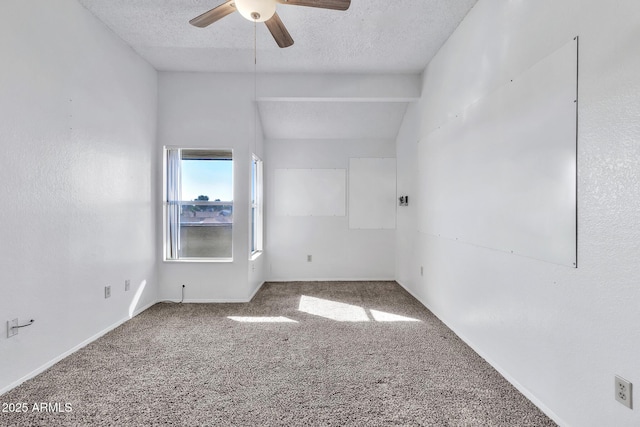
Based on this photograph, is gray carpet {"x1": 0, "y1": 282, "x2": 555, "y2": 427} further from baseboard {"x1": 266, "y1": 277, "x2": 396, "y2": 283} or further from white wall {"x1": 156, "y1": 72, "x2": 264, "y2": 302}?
baseboard {"x1": 266, "y1": 277, "x2": 396, "y2": 283}

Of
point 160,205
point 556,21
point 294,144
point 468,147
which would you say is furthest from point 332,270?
point 556,21

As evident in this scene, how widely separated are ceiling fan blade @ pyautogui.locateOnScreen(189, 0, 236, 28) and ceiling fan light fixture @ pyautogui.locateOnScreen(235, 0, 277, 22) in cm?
8

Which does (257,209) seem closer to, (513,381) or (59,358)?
(59,358)

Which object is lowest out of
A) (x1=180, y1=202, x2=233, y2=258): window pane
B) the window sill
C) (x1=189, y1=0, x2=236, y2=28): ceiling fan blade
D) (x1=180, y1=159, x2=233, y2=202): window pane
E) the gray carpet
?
the gray carpet

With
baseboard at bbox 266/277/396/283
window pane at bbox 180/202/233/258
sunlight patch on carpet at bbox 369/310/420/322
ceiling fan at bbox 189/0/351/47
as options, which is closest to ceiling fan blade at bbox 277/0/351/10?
ceiling fan at bbox 189/0/351/47

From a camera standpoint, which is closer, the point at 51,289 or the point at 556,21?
the point at 556,21

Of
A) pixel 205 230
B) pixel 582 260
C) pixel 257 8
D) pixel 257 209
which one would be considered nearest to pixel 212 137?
pixel 205 230

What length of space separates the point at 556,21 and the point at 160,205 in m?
3.99

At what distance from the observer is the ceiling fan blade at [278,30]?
87.6 inches

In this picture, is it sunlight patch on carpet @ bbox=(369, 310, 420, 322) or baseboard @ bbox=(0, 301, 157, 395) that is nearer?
baseboard @ bbox=(0, 301, 157, 395)

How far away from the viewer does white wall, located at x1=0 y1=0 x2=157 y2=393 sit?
6.72 feet

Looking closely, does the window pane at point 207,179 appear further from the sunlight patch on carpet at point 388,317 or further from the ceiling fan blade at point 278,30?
the sunlight patch on carpet at point 388,317

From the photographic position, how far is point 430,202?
3.63 meters

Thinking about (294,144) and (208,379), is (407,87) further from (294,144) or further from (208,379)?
(208,379)
